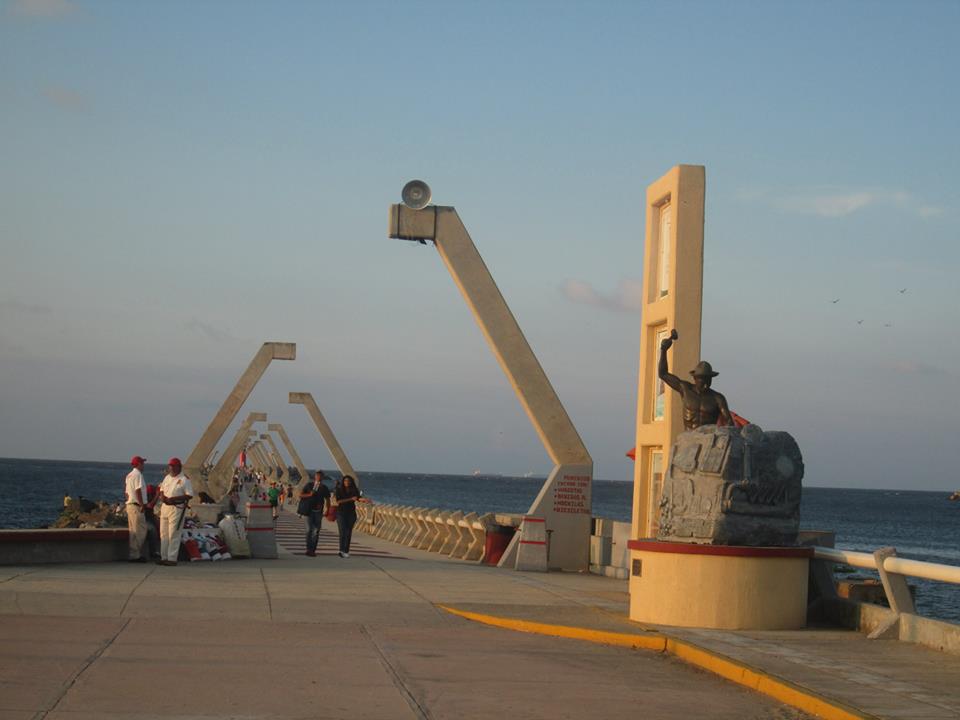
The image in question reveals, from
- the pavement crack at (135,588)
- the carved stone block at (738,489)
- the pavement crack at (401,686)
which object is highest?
the carved stone block at (738,489)

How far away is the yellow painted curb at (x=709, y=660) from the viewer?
893cm

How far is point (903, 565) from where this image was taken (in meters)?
12.3

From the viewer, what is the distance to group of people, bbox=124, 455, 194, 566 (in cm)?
1944

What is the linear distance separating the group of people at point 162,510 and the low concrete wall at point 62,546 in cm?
38

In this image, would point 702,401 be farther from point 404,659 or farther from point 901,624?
point 404,659

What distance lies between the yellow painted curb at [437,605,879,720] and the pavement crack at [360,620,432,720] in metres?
1.99

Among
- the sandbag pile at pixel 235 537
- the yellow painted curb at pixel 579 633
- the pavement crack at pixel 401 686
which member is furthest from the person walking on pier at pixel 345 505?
the pavement crack at pixel 401 686

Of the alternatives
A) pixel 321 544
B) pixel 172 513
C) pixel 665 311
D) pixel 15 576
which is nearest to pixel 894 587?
pixel 665 311

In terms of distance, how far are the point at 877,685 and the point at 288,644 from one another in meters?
5.07

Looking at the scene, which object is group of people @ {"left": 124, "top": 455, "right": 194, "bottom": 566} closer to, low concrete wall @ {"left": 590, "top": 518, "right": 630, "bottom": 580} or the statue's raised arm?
low concrete wall @ {"left": 590, "top": 518, "right": 630, "bottom": 580}

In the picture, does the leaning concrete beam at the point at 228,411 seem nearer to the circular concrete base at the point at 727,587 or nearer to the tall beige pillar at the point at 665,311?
the tall beige pillar at the point at 665,311

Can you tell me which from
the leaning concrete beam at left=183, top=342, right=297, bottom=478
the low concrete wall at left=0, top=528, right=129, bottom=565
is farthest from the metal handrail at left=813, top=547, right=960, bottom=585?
the leaning concrete beam at left=183, top=342, right=297, bottom=478

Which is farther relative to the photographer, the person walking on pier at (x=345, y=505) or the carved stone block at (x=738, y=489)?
the person walking on pier at (x=345, y=505)

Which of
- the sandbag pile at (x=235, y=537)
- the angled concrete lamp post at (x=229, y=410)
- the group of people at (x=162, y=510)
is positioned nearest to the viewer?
the group of people at (x=162, y=510)
